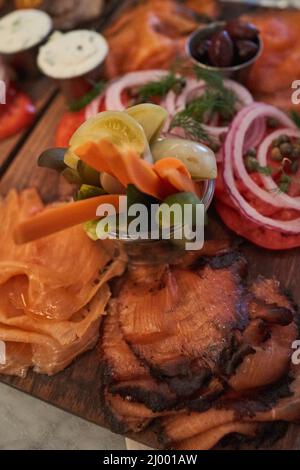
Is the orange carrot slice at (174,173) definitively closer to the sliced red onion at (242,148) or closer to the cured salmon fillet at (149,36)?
the sliced red onion at (242,148)

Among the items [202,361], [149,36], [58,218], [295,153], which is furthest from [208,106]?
[202,361]

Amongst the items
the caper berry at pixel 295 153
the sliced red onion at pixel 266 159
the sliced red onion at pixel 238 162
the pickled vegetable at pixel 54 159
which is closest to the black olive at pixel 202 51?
the sliced red onion at pixel 238 162

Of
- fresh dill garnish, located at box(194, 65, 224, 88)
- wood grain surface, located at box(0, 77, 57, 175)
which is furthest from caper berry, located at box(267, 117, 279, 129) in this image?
wood grain surface, located at box(0, 77, 57, 175)

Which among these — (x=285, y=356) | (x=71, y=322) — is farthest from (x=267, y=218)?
(x=71, y=322)

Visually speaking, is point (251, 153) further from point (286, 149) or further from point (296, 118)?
point (296, 118)

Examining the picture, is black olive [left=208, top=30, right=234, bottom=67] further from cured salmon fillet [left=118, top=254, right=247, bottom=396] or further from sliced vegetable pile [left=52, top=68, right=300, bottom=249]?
cured salmon fillet [left=118, top=254, right=247, bottom=396]

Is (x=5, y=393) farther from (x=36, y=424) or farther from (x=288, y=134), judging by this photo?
(x=288, y=134)
